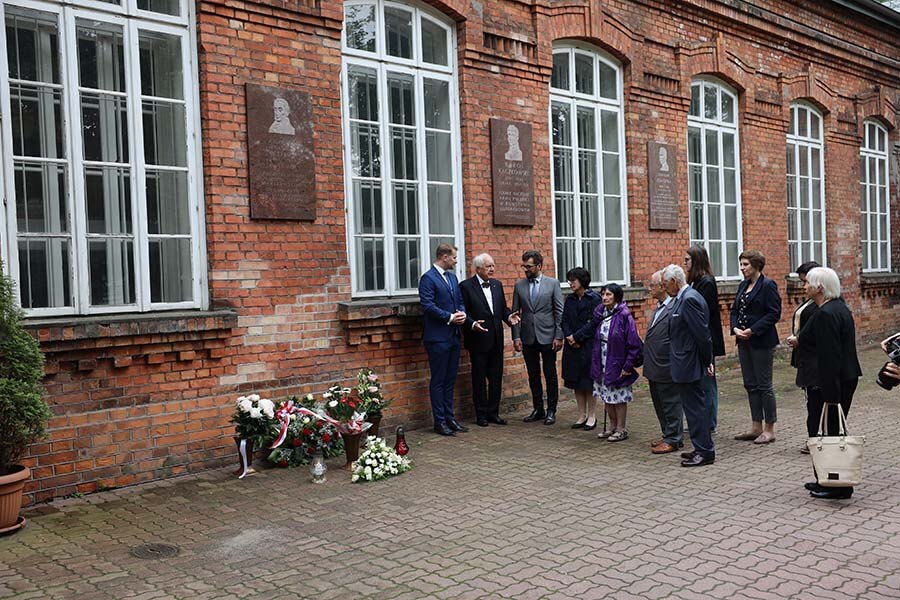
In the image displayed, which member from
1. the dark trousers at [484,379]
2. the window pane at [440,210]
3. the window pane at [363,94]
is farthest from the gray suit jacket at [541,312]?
the window pane at [363,94]

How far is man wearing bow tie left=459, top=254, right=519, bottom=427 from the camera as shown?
8.90 m

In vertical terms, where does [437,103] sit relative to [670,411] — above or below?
above

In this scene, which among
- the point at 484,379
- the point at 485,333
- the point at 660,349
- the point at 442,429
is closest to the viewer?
the point at 660,349

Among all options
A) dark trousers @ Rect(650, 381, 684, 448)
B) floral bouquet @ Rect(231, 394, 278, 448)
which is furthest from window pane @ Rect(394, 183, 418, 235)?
dark trousers @ Rect(650, 381, 684, 448)

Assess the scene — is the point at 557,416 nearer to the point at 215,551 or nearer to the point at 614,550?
the point at 614,550

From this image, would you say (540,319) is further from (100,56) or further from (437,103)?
(100,56)

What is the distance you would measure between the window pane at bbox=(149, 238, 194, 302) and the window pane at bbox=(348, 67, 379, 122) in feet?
7.66

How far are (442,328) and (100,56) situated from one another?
3931 millimetres

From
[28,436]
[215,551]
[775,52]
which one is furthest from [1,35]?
[775,52]

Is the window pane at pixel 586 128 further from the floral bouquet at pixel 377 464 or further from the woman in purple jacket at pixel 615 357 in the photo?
the floral bouquet at pixel 377 464

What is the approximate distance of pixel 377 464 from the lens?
687 centimetres

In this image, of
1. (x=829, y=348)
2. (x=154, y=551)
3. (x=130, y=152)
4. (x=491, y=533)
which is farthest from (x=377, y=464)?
(x=829, y=348)

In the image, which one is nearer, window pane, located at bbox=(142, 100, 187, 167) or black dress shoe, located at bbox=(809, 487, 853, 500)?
black dress shoe, located at bbox=(809, 487, 853, 500)

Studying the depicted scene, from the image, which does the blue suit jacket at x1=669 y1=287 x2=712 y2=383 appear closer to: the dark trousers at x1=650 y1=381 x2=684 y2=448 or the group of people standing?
the group of people standing
